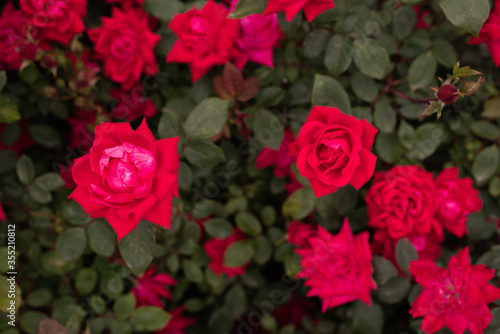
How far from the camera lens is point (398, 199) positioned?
2.92 feet

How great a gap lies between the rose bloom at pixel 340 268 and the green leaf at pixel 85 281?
0.61 m

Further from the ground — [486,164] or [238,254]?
[486,164]

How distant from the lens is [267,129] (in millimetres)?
936

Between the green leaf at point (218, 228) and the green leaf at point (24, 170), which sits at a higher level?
the green leaf at point (24, 170)

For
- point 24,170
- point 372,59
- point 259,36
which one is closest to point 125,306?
point 24,170

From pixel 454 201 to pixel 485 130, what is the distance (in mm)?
269

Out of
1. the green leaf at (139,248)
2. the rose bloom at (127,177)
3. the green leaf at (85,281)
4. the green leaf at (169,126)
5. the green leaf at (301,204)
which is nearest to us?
the rose bloom at (127,177)

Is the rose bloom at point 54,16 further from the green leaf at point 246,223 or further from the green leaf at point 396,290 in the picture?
the green leaf at point 396,290

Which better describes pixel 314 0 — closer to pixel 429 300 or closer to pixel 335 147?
pixel 335 147

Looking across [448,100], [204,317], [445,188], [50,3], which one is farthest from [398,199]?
[50,3]

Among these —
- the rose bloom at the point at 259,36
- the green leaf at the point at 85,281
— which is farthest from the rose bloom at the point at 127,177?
the green leaf at the point at 85,281

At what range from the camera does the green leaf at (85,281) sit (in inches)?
42.2

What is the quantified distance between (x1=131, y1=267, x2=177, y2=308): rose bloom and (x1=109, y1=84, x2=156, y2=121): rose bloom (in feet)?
1.53

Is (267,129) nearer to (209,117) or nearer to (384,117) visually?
(209,117)
